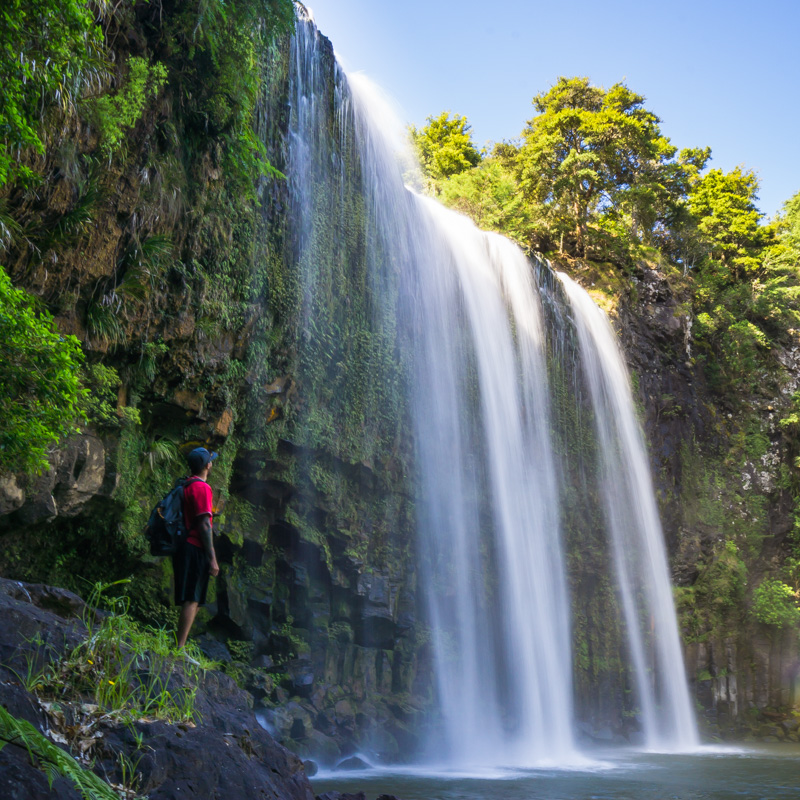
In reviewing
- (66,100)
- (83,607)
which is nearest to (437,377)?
(66,100)

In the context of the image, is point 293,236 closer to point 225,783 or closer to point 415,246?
point 415,246

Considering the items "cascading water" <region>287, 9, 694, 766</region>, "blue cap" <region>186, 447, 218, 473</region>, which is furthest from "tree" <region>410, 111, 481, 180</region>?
"blue cap" <region>186, 447, 218, 473</region>

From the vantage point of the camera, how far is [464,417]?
15.0 metres

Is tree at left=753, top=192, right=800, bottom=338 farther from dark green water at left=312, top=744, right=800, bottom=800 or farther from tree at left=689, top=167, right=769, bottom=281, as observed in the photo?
dark green water at left=312, top=744, right=800, bottom=800

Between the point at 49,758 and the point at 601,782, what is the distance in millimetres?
9027

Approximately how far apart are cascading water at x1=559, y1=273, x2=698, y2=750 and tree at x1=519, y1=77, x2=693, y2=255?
20.9 feet

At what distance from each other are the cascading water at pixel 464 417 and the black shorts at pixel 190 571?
6.68m

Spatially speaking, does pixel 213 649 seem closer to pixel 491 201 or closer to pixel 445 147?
pixel 491 201

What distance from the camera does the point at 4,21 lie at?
5.17 metres

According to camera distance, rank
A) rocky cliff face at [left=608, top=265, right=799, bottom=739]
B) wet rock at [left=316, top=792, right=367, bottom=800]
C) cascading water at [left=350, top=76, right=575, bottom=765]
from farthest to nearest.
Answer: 1. rocky cliff face at [left=608, top=265, right=799, bottom=739]
2. cascading water at [left=350, top=76, right=575, bottom=765]
3. wet rock at [left=316, top=792, right=367, bottom=800]

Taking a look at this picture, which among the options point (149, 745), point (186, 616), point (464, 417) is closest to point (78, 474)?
point (186, 616)

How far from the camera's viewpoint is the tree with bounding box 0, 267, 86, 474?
201 inches

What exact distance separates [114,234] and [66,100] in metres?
1.63

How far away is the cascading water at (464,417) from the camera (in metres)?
12.8
